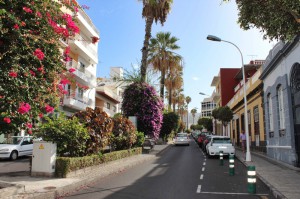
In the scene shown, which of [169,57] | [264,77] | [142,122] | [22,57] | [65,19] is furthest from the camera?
[169,57]

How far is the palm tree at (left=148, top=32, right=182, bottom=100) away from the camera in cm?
3851

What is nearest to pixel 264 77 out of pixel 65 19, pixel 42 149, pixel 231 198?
pixel 231 198

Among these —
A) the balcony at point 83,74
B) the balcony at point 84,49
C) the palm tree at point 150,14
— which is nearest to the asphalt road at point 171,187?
the palm tree at point 150,14

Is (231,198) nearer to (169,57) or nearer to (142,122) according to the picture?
(142,122)

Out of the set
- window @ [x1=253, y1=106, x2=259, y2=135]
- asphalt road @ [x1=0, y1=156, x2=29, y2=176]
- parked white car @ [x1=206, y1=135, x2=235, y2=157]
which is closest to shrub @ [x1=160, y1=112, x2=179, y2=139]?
window @ [x1=253, y1=106, x2=259, y2=135]

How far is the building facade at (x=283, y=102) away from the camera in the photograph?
1520cm

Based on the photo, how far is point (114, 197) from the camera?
8531 mm

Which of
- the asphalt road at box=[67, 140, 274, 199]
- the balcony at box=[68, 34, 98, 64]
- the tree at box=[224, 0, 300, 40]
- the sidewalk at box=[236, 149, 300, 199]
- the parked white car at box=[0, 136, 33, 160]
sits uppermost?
the balcony at box=[68, 34, 98, 64]

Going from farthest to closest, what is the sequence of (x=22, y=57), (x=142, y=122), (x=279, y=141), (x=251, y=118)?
(x=251, y=118), (x=142, y=122), (x=279, y=141), (x=22, y=57)

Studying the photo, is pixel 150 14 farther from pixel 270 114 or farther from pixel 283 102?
pixel 283 102

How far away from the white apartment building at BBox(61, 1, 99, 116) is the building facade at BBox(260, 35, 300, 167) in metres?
19.6

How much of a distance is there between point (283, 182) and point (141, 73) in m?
15.7

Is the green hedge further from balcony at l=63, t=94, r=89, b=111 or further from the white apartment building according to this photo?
the white apartment building

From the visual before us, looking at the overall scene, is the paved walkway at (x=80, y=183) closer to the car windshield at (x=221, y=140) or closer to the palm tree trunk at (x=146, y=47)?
the car windshield at (x=221, y=140)
